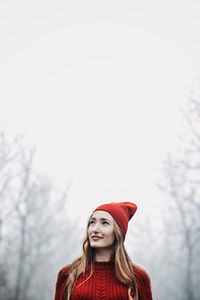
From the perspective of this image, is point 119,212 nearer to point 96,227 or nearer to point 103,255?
point 96,227

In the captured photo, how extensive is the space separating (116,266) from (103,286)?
9.1 inches

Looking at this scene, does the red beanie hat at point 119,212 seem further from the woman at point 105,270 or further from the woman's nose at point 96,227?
the woman's nose at point 96,227

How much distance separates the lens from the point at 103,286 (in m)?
2.99

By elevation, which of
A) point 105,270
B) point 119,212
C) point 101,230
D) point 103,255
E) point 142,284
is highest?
point 119,212

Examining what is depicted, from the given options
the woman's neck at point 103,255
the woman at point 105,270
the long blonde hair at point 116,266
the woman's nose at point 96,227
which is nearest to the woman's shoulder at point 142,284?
the woman at point 105,270

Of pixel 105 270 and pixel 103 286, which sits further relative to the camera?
pixel 105 270

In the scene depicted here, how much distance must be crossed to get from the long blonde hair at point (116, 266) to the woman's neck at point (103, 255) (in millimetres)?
44

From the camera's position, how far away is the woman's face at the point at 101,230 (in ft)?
10.4

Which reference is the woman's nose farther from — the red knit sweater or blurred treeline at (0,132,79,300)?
blurred treeline at (0,132,79,300)

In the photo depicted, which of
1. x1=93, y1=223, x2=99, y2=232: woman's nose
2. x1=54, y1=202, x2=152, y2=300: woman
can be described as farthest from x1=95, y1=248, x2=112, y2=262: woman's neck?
x1=93, y1=223, x2=99, y2=232: woman's nose

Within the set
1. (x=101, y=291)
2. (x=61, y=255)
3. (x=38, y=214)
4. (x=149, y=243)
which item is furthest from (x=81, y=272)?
(x=149, y=243)

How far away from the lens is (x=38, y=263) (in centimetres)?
1631

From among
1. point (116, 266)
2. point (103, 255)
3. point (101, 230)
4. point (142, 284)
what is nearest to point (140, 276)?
point (142, 284)

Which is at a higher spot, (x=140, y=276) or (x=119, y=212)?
(x=119, y=212)
